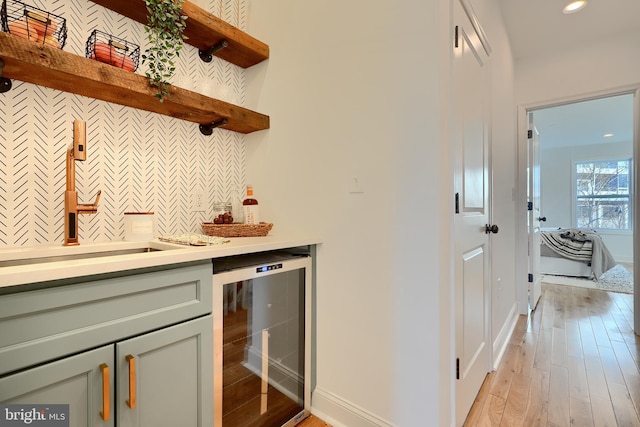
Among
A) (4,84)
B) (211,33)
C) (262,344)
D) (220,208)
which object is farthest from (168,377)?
(211,33)

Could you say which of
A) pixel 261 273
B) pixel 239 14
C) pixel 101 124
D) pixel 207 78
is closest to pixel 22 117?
pixel 101 124

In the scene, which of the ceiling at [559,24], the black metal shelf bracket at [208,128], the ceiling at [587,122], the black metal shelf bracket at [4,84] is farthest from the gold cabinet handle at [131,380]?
the ceiling at [587,122]

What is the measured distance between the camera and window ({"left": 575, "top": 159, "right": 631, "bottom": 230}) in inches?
249

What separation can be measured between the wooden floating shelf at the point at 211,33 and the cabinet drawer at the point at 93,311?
4.24 feet

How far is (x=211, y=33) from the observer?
5.30 feet

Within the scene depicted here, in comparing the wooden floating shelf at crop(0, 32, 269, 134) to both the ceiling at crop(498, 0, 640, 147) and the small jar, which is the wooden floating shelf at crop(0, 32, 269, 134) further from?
the ceiling at crop(498, 0, 640, 147)

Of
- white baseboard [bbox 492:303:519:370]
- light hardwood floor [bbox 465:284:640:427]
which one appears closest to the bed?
light hardwood floor [bbox 465:284:640:427]

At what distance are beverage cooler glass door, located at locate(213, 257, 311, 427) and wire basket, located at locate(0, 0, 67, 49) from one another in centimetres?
105

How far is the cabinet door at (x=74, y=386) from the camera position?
0.73 metres

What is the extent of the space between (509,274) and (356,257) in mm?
1963

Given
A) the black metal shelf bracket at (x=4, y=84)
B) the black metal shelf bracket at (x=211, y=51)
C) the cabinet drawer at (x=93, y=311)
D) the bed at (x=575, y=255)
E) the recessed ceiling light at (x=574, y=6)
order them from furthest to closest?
1. the bed at (x=575, y=255)
2. the recessed ceiling light at (x=574, y=6)
3. the black metal shelf bracket at (x=211, y=51)
4. the black metal shelf bracket at (x=4, y=84)
5. the cabinet drawer at (x=93, y=311)

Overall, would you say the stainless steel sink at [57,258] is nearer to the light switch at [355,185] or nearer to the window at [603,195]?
the light switch at [355,185]

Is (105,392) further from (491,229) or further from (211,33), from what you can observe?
(491,229)

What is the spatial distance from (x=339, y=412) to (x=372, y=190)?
1115 mm
